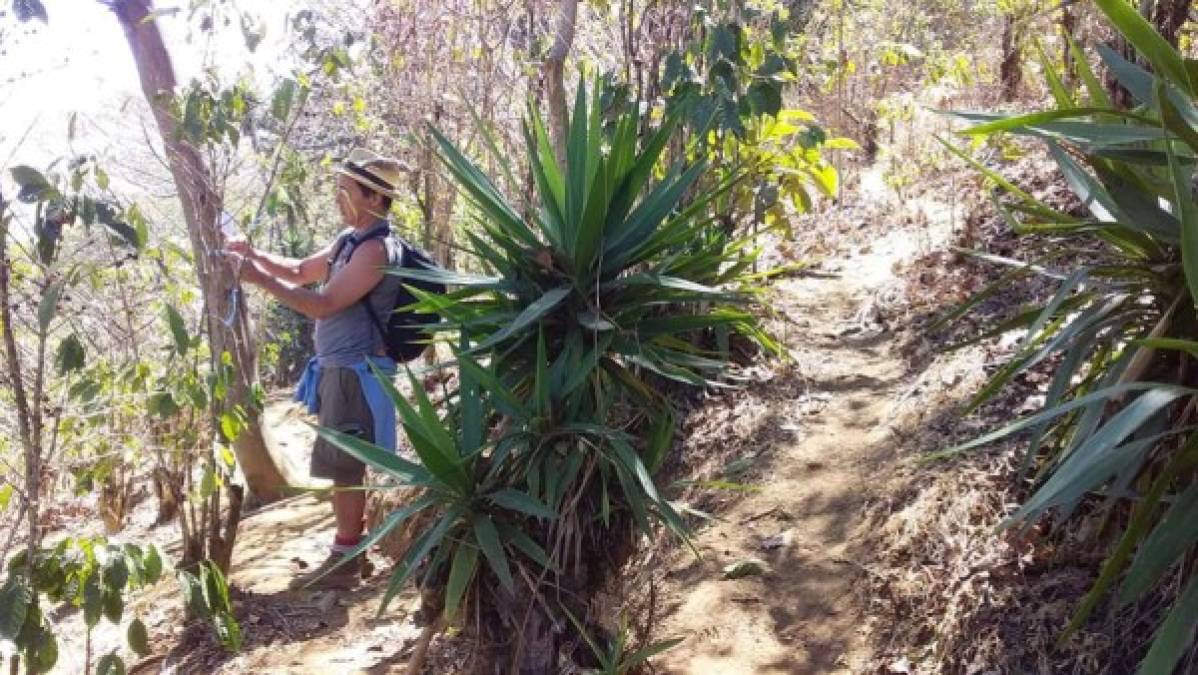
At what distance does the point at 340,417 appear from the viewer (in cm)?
444

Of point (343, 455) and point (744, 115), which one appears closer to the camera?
point (343, 455)

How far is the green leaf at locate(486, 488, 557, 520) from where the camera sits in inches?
108

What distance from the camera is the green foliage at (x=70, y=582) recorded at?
2.96 m

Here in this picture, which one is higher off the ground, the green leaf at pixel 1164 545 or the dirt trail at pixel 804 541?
the green leaf at pixel 1164 545

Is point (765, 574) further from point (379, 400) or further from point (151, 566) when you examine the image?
point (151, 566)

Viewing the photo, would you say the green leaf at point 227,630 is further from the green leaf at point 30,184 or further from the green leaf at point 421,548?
the green leaf at point 30,184

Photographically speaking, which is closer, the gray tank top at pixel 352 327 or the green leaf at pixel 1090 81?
the green leaf at pixel 1090 81

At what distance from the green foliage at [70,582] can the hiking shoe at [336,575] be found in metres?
1.45

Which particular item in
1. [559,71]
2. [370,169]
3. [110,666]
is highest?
[559,71]

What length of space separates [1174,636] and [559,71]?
3596 mm

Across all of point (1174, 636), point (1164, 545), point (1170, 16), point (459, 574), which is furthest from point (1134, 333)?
point (1170, 16)

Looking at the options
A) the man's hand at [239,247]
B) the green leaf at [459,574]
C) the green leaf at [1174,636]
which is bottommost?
the green leaf at [1174,636]

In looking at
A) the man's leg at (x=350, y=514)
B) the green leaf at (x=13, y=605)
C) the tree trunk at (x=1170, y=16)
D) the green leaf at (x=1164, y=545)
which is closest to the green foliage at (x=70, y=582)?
the green leaf at (x=13, y=605)

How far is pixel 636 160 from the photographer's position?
10.3 feet
